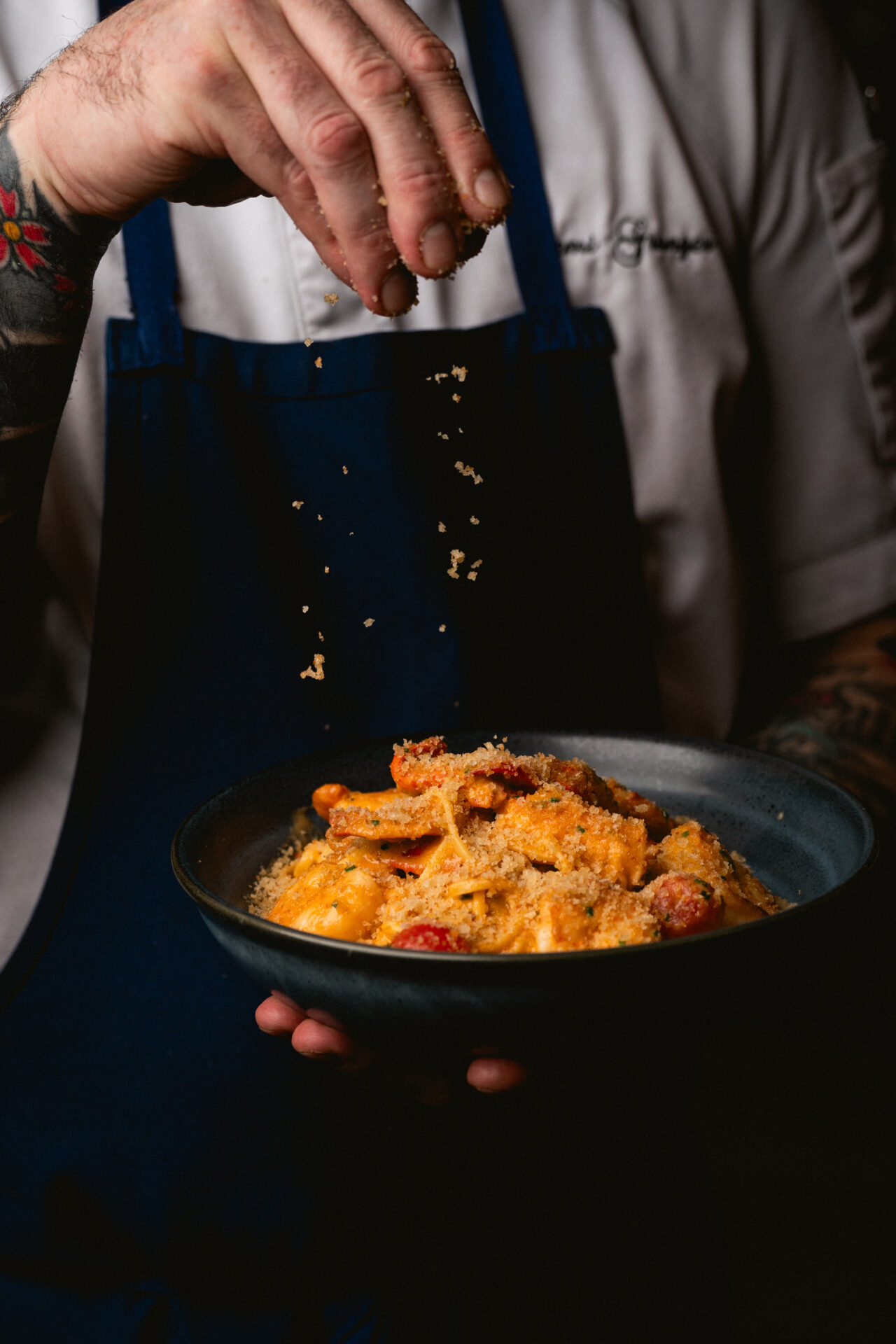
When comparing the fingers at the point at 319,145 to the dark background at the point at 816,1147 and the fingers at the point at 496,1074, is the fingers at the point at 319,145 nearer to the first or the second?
the fingers at the point at 496,1074

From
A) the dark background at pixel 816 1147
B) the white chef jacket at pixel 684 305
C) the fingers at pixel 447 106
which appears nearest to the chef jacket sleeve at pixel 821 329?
the white chef jacket at pixel 684 305

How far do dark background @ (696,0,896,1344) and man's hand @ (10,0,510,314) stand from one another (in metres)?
0.88

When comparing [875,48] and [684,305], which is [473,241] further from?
[875,48]

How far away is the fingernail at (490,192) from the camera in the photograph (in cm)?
54

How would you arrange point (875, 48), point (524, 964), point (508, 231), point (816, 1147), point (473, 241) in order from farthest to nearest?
point (875, 48) → point (816, 1147) → point (508, 231) → point (473, 241) → point (524, 964)

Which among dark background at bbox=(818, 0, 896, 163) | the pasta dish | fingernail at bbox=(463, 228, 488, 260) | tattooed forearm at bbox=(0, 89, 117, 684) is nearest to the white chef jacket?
tattooed forearm at bbox=(0, 89, 117, 684)

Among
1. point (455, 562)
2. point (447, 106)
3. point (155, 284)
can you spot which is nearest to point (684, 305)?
point (455, 562)

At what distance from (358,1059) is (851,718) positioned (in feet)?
2.75

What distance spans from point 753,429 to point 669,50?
19.7 inches

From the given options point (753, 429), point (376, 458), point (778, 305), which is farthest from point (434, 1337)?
point (778, 305)

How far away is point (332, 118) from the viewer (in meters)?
0.55

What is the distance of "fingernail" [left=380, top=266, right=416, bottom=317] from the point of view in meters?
0.58

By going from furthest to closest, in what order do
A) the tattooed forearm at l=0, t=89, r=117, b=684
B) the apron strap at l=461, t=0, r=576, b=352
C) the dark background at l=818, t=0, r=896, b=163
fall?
A: the dark background at l=818, t=0, r=896, b=163
the apron strap at l=461, t=0, r=576, b=352
the tattooed forearm at l=0, t=89, r=117, b=684

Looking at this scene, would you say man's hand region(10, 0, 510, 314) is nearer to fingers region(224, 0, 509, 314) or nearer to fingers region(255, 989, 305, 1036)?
fingers region(224, 0, 509, 314)
